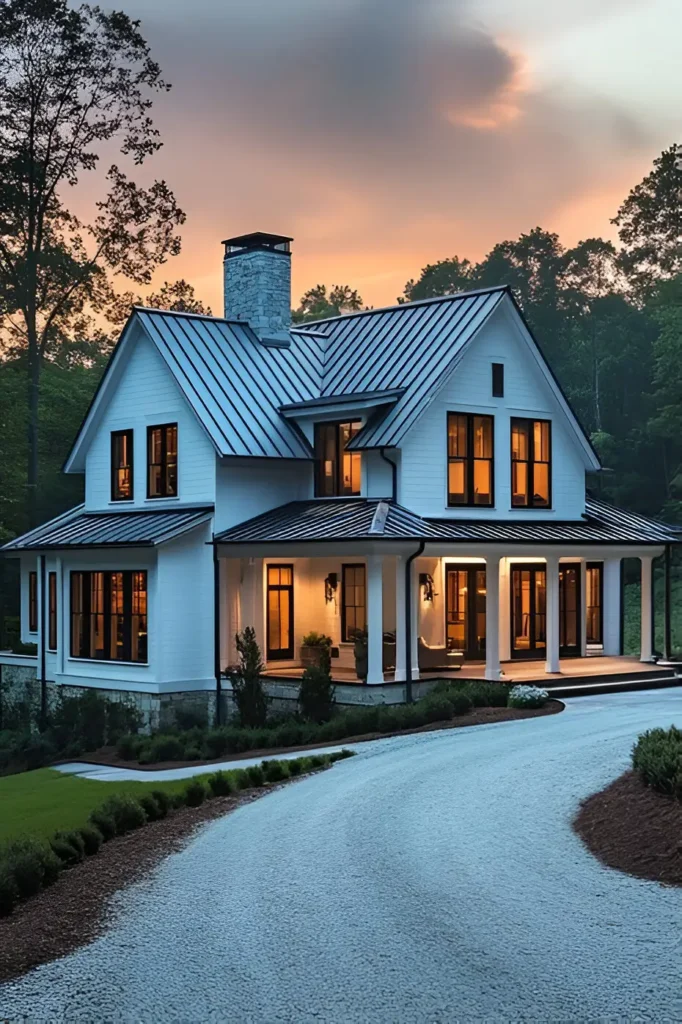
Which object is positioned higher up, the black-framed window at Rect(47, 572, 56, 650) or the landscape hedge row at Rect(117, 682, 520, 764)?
the black-framed window at Rect(47, 572, 56, 650)

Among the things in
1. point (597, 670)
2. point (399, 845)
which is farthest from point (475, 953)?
point (597, 670)

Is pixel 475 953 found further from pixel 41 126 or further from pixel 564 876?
pixel 41 126

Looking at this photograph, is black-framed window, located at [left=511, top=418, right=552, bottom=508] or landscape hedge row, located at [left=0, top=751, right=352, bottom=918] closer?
landscape hedge row, located at [left=0, top=751, right=352, bottom=918]

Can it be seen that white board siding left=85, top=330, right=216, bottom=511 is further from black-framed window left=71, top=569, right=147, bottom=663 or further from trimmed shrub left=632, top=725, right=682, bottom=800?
trimmed shrub left=632, top=725, right=682, bottom=800

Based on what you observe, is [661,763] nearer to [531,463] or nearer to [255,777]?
[255,777]

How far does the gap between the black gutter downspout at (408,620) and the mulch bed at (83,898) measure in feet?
31.3

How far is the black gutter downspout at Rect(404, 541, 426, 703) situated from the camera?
24.1m

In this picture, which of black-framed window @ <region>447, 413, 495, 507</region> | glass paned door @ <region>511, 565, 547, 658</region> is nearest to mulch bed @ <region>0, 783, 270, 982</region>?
black-framed window @ <region>447, 413, 495, 507</region>

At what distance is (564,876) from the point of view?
10.8 meters

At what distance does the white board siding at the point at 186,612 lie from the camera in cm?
2667

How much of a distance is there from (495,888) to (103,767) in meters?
12.8

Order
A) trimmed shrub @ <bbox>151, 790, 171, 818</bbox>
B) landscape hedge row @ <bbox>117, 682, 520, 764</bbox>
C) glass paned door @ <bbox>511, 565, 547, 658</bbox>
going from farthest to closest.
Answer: glass paned door @ <bbox>511, 565, 547, 658</bbox>, landscape hedge row @ <bbox>117, 682, 520, 764</bbox>, trimmed shrub @ <bbox>151, 790, 171, 818</bbox>

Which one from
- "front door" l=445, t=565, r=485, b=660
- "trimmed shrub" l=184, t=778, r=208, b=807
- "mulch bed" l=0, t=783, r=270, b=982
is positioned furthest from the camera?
"front door" l=445, t=565, r=485, b=660

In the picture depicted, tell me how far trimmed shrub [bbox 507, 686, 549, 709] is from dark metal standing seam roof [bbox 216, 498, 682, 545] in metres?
3.29
